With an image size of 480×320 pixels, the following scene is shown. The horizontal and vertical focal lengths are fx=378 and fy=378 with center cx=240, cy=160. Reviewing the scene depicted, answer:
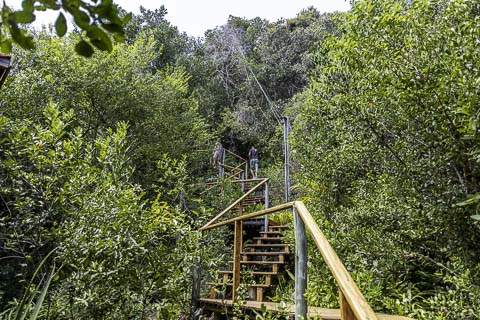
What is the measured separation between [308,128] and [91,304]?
3.60 metres

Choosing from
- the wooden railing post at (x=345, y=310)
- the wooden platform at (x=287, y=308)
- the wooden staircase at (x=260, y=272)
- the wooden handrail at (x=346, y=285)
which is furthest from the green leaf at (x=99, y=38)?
the wooden staircase at (x=260, y=272)

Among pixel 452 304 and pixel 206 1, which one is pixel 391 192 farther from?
pixel 206 1

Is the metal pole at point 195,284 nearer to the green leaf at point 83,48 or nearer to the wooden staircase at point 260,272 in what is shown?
the wooden staircase at point 260,272

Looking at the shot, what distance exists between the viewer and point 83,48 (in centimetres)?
60

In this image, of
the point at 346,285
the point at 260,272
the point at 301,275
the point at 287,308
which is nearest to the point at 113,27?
the point at 346,285

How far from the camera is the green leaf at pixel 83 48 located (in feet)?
1.95

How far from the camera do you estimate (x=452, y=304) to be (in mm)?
2658

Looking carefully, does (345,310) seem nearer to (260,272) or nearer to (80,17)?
(80,17)

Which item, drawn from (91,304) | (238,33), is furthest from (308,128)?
(238,33)

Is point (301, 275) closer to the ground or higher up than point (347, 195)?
closer to the ground

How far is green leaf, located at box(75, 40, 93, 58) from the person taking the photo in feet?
1.95

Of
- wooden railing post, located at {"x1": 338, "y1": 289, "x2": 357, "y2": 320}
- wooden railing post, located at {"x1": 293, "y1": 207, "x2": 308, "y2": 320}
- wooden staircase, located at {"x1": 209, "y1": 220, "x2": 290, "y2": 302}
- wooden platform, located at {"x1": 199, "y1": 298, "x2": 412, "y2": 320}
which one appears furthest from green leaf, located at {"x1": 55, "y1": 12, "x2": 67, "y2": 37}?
wooden staircase, located at {"x1": 209, "y1": 220, "x2": 290, "y2": 302}

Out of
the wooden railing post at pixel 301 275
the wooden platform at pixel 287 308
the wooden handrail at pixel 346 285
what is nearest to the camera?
the wooden handrail at pixel 346 285

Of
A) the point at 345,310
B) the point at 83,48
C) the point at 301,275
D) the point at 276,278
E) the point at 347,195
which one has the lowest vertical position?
the point at 345,310
